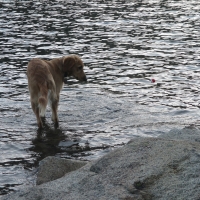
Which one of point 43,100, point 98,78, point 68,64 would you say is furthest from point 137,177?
point 98,78

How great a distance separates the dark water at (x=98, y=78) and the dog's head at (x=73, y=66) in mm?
903

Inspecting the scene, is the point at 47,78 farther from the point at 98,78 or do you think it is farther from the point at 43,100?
the point at 98,78

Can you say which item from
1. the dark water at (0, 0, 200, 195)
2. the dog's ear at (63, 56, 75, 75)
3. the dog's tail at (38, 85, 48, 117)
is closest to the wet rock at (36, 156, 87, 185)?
the dark water at (0, 0, 200, 195)

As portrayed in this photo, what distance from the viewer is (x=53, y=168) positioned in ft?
22.4

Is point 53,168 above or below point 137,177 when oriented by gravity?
below

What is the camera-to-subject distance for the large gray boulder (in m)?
4.93

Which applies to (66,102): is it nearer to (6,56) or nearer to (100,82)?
(100,82)

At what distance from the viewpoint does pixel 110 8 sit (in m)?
26.3

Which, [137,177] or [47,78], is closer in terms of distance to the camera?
[137,177]

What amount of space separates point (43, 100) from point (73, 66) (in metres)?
1.72

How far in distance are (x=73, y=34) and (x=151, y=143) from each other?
14116 millimetres

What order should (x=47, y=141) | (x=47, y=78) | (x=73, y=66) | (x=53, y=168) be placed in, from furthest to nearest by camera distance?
(x=73, y=66), (x=47, y=78), (x=47, y=141), (x=53, y=168)

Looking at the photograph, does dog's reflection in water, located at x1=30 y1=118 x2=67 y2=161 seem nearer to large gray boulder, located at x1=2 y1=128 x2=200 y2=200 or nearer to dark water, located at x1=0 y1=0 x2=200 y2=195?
dark water, located at x1=0 y1=0 x2=200 y2=195

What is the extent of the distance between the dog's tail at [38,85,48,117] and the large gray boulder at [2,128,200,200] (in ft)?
9.04
